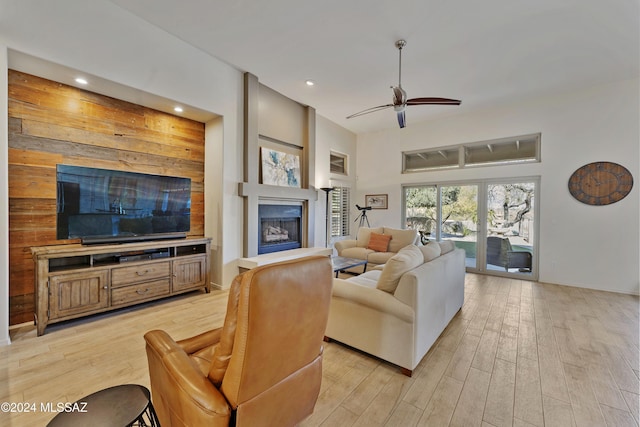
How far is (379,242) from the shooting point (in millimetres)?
5547

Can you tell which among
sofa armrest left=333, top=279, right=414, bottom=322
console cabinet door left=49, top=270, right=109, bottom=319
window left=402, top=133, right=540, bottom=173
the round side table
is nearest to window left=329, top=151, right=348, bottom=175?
window left=402, top=133, right=540, bottom=173

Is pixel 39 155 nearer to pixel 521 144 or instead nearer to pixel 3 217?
pixel 3 217

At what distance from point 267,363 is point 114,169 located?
356 cm

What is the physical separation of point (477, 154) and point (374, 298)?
5.03 metres

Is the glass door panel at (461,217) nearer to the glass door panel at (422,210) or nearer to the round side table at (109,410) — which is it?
the glass door panel at (422,210)

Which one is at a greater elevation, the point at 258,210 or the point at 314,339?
the point at 258,210

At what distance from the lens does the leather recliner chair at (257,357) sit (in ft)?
3.33

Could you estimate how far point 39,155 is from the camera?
9.53 feet

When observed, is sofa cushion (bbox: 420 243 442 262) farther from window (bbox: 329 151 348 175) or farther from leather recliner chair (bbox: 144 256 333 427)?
window (bbox: 329 151 348 175)

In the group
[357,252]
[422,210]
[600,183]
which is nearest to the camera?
[600,183]

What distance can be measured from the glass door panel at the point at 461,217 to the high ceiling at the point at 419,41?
1977mm

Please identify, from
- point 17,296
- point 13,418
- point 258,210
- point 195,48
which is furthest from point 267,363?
point 195,48

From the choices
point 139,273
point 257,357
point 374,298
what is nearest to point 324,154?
point 139,273

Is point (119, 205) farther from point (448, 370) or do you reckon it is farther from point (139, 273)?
point (448, 370)
